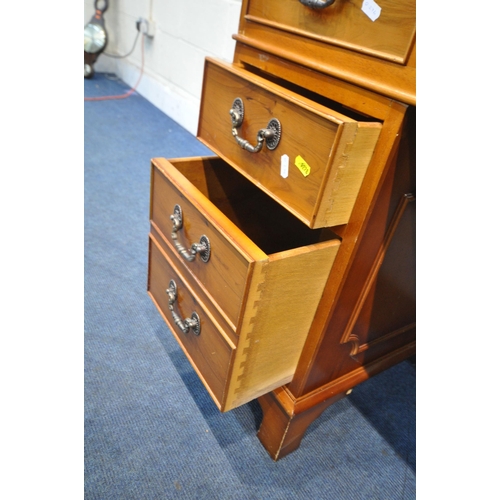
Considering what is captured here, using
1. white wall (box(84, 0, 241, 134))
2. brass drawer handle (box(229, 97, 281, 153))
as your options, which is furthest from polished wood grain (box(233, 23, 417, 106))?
white wall (box(84, 0, 241, 134))

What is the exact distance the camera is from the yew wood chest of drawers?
0.51 metres

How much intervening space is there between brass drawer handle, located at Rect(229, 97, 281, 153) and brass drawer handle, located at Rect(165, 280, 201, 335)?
0.30 meters

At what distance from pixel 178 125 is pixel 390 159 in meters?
2.11

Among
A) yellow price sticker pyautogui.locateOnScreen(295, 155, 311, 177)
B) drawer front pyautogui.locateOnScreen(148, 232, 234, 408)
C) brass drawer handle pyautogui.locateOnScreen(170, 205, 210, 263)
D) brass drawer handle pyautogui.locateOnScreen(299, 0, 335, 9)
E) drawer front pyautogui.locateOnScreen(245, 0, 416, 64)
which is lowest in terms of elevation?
drawer front pyautogui.locateOnScreen(148, 232, 234, 408)

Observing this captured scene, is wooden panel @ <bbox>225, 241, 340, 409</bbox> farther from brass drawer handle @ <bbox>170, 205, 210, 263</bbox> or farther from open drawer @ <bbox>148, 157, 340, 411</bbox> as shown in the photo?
brass drawer handle @ <bbox>170, 205, 210, 263</bbox>

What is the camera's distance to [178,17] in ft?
7.49

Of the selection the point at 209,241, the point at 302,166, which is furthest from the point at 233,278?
the point at 302,166

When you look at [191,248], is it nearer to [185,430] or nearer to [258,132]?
[258,132]

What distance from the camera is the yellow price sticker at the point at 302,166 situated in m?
0.53

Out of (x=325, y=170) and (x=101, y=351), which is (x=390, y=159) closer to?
(x=325, y=170)

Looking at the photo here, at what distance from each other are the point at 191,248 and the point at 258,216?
1.07ft

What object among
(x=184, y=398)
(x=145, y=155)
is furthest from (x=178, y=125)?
(x=184, y=398)

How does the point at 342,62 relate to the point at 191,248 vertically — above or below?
above

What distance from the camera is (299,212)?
558 millimetres
